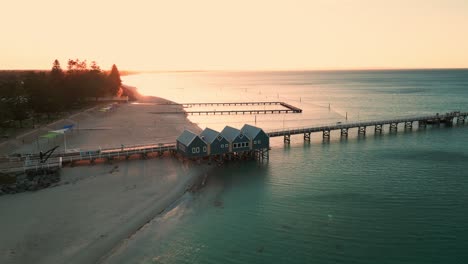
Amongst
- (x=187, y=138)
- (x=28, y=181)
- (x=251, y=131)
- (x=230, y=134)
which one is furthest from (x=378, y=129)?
(x=28, y=181)

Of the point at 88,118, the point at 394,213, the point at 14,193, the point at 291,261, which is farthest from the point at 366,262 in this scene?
the point at 88,118

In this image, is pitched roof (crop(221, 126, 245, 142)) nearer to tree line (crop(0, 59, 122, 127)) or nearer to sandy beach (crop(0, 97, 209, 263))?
sandy beach (crop(0, 97, 209, 263))

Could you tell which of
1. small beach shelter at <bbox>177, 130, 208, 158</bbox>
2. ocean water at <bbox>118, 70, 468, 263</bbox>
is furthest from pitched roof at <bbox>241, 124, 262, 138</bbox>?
small beach shelter at <bbox>177, 130, 208, 158</bbox>

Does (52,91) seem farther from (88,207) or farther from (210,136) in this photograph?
(88,207)

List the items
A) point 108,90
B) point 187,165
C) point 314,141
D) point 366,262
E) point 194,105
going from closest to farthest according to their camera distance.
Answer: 1. point 366,262
2. point 187,165
3. point 314,141
4. point 108,90
5. point 194,105

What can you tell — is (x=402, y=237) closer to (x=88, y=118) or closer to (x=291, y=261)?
(x=291, y=261)

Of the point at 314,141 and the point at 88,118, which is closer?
the point at 314,141
